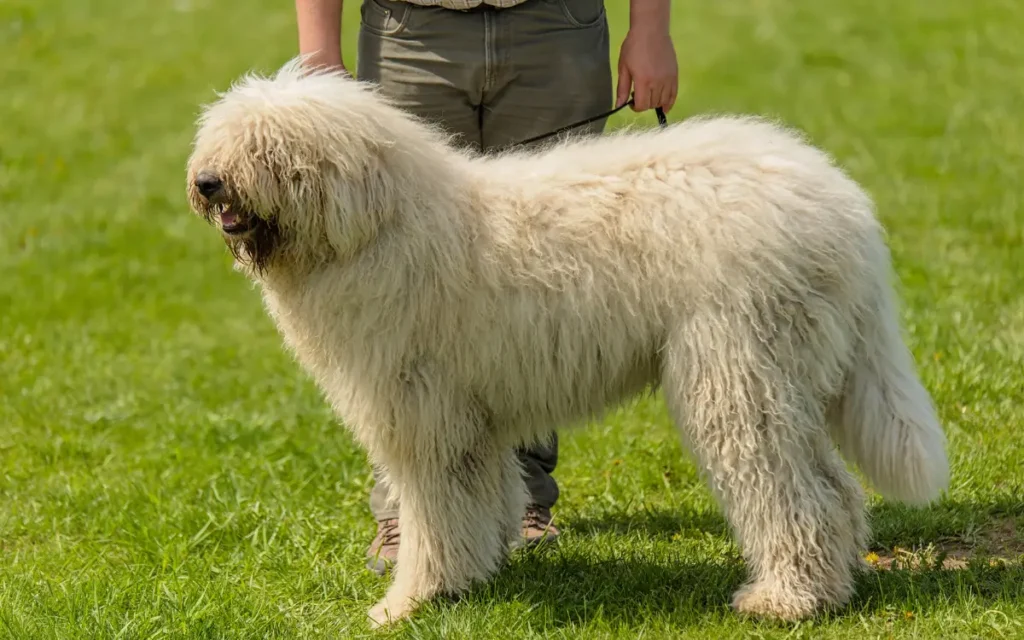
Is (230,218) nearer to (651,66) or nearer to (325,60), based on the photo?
(325,60)

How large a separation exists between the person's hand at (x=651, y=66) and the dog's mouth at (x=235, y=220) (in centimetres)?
146

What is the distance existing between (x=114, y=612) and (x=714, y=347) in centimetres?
211

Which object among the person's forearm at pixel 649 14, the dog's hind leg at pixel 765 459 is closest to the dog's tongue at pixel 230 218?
the dog's hind leg at pixel 765 459

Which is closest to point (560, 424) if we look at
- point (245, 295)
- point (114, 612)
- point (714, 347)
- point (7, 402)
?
point (714, 347)

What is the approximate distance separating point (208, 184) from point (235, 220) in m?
0.14

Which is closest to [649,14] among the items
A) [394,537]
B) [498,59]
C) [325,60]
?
[498,59]

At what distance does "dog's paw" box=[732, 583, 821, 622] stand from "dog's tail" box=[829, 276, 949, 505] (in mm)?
440

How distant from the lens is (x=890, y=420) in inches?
157

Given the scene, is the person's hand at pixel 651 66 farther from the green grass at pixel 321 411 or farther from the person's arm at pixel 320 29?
the green grass at pixel 321 411

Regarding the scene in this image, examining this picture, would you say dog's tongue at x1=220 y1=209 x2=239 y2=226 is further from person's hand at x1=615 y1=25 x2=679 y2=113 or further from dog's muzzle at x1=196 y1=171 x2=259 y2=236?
person's hand at x1=615 y1=25 x2=679 y2=113

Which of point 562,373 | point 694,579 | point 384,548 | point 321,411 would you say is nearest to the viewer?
point 562,373

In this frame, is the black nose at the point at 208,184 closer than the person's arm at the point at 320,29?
Yes

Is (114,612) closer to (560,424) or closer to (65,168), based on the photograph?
(560,424)

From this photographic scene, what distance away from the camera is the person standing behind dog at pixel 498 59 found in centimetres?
451
